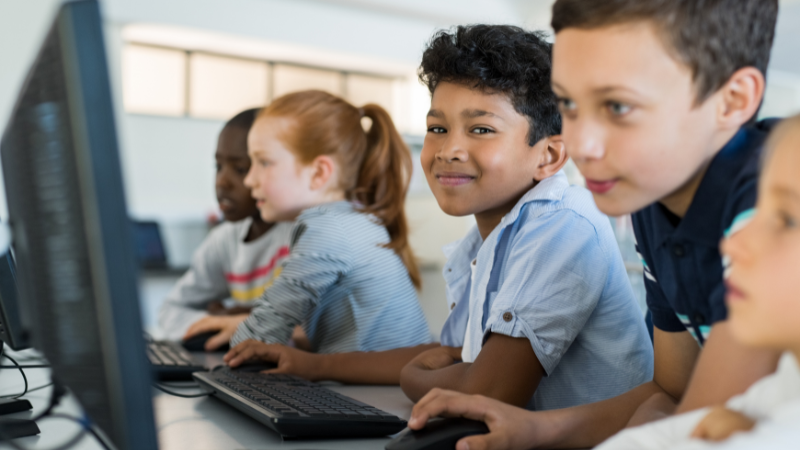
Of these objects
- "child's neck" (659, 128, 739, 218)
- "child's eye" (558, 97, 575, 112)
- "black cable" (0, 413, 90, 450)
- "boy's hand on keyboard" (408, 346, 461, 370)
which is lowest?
"boy's hand on keyboard" (408, 346, 461, 370)

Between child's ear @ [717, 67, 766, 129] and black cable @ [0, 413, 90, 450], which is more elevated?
child's ear @ [717, 67, 766, 129]

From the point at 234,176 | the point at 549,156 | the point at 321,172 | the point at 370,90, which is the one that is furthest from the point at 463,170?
the point at 370,90

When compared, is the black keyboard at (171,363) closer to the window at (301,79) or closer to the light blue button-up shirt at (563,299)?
the light blue button-up shirt at (563,299)

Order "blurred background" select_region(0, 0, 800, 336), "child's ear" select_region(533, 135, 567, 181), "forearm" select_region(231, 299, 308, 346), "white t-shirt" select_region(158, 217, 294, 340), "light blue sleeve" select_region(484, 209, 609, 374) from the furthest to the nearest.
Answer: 1. "blurred background" select_region(0, 0, 800, 336)
2. "white t-shirt" select_region(158, 217, 294, 340)
3. "forearm" select_region(231, 299, 308, 346)
4. "child's ear" select_region(533, 135, 567, 181)
5. "light blue sleeve" select_region(484, 209, 609, 374)

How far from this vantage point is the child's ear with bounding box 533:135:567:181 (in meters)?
1.02

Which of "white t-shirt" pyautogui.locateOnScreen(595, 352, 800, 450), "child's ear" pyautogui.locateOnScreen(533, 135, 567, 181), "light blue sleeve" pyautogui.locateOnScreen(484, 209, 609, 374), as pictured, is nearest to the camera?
"white t-shirt" pyautogui.locateOnScreen(595, 352, 800, 450)

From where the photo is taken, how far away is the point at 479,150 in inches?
39.0

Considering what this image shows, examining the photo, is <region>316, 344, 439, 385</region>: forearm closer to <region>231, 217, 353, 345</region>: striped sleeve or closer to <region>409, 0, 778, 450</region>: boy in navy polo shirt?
<region>231, 217, 353, 345</region>: striped sleeve

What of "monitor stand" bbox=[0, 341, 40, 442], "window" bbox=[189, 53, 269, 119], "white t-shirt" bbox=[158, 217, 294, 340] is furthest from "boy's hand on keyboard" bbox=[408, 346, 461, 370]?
"window" bbox=[189, 53, 269, 119]

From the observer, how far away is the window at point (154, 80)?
3.52 metres

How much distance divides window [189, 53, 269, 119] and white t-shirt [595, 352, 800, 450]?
3.55 metres

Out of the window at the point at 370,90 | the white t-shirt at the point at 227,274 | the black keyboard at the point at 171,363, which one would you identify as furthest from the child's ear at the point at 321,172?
the window at the point at 370,90

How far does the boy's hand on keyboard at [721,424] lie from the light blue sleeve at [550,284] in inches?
13.2

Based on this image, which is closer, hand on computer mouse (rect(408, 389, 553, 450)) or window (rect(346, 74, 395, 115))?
hand on computer mouse (rect(408, 389, 553, 450))
